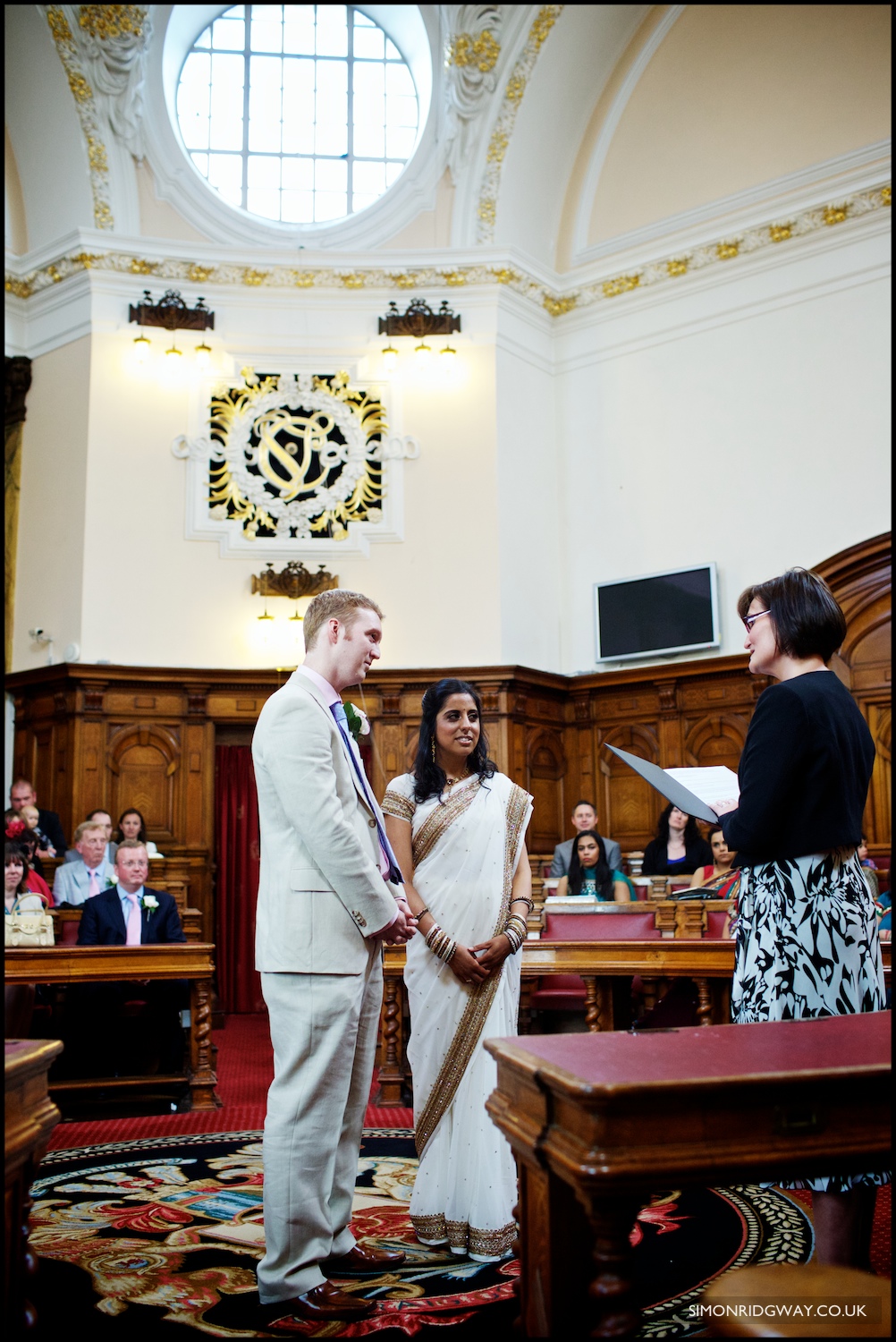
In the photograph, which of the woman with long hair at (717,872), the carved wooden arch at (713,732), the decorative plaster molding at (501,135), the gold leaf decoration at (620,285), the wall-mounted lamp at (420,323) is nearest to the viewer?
the woman with long hair at (717,872)

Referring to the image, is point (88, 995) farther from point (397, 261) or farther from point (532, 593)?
point (397, 261)

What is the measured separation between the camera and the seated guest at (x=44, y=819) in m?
8.51

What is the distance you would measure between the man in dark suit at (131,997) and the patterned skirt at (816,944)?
4082 mm

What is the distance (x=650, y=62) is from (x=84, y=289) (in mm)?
5490

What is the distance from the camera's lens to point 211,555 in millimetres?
10195

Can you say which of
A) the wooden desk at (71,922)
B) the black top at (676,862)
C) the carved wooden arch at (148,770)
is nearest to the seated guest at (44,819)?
the carved wooden arch at (148,770)

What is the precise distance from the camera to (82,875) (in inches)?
311

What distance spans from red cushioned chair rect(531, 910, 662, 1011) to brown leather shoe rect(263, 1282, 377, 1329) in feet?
10.1

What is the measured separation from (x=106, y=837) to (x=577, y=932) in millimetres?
3479

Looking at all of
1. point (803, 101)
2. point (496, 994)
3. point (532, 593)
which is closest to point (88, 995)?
point (496, 994)

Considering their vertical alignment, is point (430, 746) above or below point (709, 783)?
above

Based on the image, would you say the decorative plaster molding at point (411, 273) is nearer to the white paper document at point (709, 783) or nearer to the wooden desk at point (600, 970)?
the wooden desk at point (600, 970)

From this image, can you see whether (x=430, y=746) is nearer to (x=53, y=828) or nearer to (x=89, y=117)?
(x=53, y=828)

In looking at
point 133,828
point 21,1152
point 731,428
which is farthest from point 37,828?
point 21,1152
